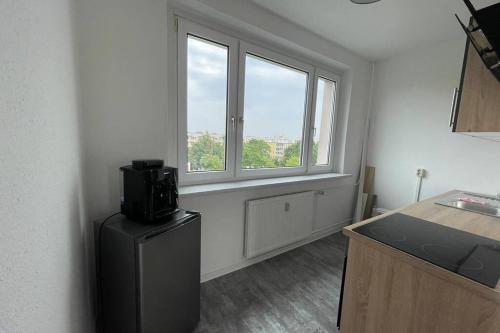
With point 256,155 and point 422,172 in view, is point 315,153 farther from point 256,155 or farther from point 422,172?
point 422,172

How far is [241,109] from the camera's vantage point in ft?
6.68

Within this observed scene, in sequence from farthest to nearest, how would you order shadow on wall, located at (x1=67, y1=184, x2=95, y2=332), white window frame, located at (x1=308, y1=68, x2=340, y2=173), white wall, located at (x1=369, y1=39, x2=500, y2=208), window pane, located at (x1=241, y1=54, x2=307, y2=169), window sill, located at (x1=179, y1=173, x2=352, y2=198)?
1. white window frame, located at (x1=308, y1=68, x2=340, y2=173)
2. white wall, located at (x1=369, y1=39, x2=500, y2=208)
3. window pane, located at (x1=241, y1=54, x2=307, y2=169)
4. window sill, located at (x1=179, y1=173, x2=352, y2=198)
5. shadow on wall, located at (x1=67, y1=184, x2=95, y2=332)

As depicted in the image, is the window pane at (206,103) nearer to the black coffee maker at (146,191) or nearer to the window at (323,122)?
the black coffee maker at (146,191)

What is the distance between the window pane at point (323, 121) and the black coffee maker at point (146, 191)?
2116 mm

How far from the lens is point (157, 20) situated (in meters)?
1.37

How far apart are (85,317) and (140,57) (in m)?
1.51

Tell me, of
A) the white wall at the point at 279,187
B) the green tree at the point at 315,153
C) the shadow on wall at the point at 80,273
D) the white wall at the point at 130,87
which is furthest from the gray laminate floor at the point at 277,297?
the green tree at the point at 315,153

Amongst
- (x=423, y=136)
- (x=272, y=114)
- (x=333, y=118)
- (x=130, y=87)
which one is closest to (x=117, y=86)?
(x=130, y=87)

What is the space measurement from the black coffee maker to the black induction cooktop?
1.08 m

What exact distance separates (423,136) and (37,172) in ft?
11.5

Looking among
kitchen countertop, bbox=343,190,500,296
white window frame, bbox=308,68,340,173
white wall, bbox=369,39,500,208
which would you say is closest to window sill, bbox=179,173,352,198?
white window frame, bbox=308,68,340,173

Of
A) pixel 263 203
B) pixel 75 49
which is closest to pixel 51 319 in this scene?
pixel 75 49

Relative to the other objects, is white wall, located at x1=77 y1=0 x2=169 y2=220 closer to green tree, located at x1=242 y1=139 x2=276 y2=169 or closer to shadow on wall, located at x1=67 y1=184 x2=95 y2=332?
shadow on wall, located at x1=67 y1=184 x2=95 y2=332

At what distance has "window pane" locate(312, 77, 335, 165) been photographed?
2771 mm
